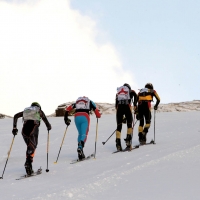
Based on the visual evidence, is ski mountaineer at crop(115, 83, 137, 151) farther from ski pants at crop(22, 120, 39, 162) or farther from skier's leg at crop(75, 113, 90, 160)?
ski pants at crop(22, 120, 39, 162)

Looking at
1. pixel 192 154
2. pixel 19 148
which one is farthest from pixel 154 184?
pixel 19 148

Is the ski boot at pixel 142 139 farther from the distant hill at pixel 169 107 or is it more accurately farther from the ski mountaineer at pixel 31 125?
the distant hill at pixel 169 107

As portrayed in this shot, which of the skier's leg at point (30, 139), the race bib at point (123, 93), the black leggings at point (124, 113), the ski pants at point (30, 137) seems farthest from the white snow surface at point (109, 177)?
the race bib at point (123, 93)

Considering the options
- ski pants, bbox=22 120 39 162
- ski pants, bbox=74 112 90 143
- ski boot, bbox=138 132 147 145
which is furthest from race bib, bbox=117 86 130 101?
ski pants, bbox=22 120 39 162

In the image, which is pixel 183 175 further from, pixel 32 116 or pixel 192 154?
pixel 32 116

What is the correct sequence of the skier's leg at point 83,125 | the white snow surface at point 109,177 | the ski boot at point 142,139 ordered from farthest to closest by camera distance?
the ski boot at point 142,139
the skier's leg at point 83,125
the white snow surface at point 109,177

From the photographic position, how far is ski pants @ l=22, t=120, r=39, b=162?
346 inches

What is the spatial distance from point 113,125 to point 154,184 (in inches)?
437

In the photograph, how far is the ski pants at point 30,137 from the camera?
28.8 ft

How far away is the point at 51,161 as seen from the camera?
10.3m

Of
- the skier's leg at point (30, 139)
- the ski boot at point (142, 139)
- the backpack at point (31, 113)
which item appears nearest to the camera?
the skier's leg at point (30, 139)

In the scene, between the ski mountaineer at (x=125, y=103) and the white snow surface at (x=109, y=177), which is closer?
the white snow surface at (x=109, y=177)

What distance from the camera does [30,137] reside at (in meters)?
8.91

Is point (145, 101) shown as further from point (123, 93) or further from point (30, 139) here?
point (30, 139)
